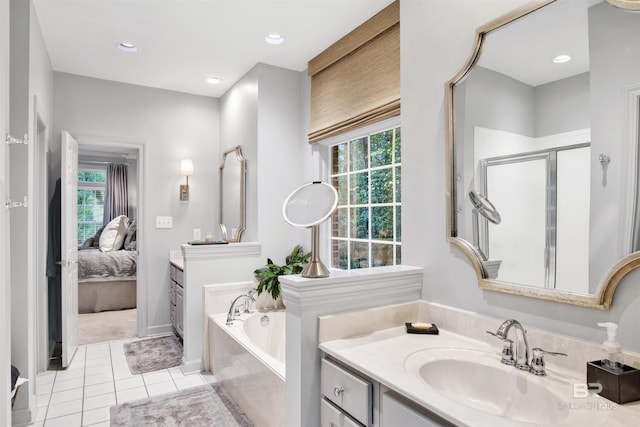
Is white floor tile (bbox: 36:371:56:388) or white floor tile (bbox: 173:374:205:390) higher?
white floor tile (bbox: 173:374:205:390)

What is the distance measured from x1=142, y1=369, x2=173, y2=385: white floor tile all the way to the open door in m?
0.78

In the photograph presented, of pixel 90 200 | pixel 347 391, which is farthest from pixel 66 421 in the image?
pixel 90 200

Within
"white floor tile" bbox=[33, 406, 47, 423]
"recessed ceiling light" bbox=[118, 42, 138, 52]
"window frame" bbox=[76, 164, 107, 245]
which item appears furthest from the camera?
"window frame" bbox=[76, 164, 107, 245]

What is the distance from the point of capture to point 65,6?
2.47 meters

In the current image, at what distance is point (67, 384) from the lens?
9.45 feet

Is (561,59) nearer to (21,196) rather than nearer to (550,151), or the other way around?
(550,151)

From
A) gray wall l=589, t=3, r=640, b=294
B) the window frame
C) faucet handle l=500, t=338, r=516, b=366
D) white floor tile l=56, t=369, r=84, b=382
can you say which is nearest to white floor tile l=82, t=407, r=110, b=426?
white floor tile l=56, t=369, r=84, b=382

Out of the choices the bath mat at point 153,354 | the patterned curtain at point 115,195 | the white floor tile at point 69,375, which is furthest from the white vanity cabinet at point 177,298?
the patterned curtain at point 115,195

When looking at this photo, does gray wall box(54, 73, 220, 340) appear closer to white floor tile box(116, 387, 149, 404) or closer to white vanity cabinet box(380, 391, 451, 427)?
white floor tile box(116, 387, 149, 404)

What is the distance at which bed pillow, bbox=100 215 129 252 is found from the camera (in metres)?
5.78

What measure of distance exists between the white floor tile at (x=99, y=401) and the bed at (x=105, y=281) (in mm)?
2851

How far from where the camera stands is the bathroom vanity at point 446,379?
1.03 metres

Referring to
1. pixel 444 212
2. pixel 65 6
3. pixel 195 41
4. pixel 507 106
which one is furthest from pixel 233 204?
pixel 507 106

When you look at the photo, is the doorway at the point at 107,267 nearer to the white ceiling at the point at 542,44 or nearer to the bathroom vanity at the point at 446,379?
the bathroom vanity at the point at 446,379
